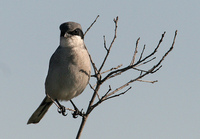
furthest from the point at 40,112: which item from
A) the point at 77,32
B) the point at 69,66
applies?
the point at 77,32

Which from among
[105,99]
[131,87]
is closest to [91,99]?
[105,99]

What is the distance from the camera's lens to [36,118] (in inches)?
270

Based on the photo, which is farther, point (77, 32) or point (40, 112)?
point (40, 112)

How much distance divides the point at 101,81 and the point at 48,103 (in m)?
2.45

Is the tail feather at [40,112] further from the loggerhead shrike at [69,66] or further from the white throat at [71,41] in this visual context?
the white throat at [71,41]

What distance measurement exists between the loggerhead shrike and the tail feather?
78 cm

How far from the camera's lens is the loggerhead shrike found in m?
5.70

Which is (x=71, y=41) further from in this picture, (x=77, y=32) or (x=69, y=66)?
(x=69, y=66)

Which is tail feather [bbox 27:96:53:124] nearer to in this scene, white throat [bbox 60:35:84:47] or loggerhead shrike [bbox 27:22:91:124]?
loggerhead shrike [bbox 27:22:91:124]

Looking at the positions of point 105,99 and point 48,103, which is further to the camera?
point 48,103

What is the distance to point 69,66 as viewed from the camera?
5688mm

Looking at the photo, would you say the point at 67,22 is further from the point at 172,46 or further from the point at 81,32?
the point at 172,46

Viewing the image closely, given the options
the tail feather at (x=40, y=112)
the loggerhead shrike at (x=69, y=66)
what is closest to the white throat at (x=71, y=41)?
the loggerhead shrike at (x=69, y=66)

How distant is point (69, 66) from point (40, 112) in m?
1.61
